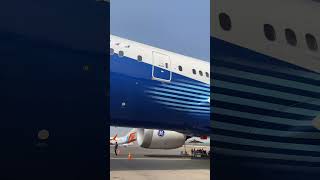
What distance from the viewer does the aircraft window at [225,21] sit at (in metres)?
4.20

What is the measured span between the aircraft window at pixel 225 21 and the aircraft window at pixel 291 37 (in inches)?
30.8

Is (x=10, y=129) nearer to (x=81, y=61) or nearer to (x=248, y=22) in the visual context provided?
(x=81, y=61)

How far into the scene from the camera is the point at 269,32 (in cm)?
454

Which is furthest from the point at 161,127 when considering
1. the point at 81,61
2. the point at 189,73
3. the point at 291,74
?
the point at 81,61

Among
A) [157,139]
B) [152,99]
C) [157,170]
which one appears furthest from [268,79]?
[157,139]

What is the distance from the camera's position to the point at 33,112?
3197 millimetres

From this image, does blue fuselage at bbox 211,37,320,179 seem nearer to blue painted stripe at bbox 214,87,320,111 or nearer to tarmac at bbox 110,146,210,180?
blue painted stripe at bbox 214,87,320,111

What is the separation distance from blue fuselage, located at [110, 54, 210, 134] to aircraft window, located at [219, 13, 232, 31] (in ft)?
23.0

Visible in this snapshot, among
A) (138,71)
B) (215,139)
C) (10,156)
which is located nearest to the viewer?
(10,156)

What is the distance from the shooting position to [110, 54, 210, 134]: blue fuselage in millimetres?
11328

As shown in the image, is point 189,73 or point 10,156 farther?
point 189,73

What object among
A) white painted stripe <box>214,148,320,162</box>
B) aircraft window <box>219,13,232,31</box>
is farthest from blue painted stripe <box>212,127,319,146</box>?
aircraft window <box>219,13,232,31</box>

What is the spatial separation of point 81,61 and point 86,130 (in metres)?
0.46

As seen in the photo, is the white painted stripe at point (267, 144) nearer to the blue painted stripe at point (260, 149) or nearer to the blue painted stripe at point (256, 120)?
the blue painted stripe at point (260, 149)
